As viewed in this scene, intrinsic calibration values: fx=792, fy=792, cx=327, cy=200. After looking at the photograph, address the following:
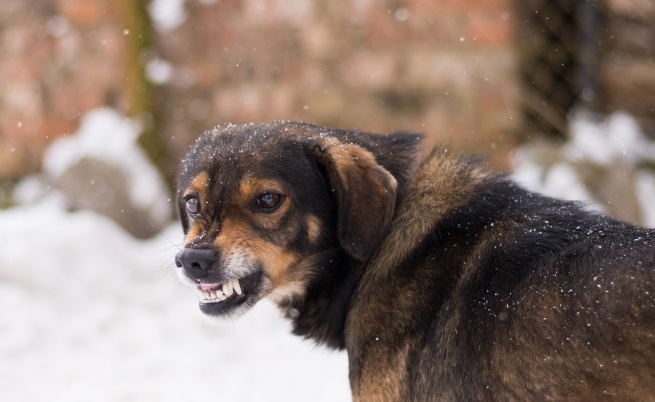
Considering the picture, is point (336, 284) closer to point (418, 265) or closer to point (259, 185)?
point (418, 265)

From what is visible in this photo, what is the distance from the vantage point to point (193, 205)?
3.42 metres

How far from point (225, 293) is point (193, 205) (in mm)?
403

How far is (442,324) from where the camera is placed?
2930mm

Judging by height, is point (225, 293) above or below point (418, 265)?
below

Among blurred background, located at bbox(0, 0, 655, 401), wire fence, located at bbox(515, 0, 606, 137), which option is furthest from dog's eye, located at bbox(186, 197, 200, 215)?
wire fence, located at bbox(515, 0, 606, 137)

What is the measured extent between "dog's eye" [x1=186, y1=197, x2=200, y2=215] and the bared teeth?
328 mm

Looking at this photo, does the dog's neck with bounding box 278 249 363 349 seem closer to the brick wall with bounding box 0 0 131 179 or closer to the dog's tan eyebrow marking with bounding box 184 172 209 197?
the dog's tan eyebrow marking with bounding box 184 172 209 197

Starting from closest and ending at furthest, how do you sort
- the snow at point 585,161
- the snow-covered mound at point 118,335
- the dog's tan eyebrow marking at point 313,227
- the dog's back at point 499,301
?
the dog's back at point 499,301 < the dog's tan eyebrow marking at point 313,227 < the snow-covered mound at point 118,335 < the snow at point 585,161

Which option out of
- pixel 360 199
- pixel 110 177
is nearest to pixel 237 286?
pixel 360 199

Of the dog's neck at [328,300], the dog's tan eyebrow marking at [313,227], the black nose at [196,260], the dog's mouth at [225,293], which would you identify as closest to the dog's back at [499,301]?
the dog's neck at [328,300]

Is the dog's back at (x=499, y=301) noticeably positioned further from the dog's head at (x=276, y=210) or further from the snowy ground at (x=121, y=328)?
the snowy ground at (x=121, y=328)

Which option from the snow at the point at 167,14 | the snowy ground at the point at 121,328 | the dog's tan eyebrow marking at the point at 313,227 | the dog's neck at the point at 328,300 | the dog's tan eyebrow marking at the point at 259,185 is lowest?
the snowy ground at the point at 121,328

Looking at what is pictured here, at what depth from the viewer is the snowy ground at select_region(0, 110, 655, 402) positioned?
490 cm

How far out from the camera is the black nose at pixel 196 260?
3156 mm
